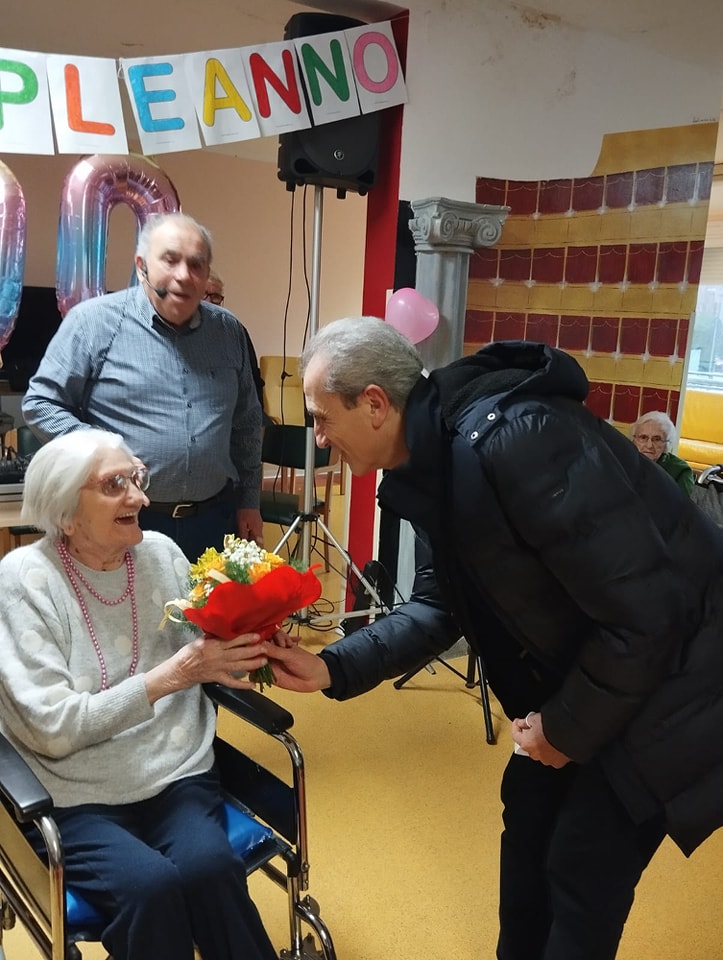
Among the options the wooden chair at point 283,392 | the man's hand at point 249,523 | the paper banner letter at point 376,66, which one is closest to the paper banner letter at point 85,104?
the paper banner letter at point 376,66

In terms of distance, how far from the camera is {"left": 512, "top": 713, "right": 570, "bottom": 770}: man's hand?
1301 millimetres

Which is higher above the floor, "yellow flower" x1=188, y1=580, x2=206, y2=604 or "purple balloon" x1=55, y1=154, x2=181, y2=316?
"purple balloon" x1=55, y1=154, x2=181, y2=316

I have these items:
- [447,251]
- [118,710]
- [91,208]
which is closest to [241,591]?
[118,710]

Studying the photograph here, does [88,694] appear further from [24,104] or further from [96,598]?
[24,104]

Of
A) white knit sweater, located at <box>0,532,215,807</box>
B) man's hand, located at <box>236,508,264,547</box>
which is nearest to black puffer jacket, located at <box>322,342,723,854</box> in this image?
white knit sweater, located at <box>0,532,215,807</box>

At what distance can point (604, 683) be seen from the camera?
1.18 meters

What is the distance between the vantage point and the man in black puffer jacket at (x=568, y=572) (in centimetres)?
113

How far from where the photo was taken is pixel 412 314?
10.5 feet

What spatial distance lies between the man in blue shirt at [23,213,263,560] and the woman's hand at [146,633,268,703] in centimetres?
89

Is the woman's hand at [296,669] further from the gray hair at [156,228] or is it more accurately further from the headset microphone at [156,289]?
the gray hair at [156,228]

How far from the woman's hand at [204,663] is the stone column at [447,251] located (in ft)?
7.09

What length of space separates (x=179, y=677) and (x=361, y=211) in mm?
6201

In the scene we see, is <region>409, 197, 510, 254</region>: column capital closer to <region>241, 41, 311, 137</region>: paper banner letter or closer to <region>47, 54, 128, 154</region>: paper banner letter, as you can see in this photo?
<region>241, 41, 311, 137</region>: paper banner letter

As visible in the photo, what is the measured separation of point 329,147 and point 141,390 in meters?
1.44
